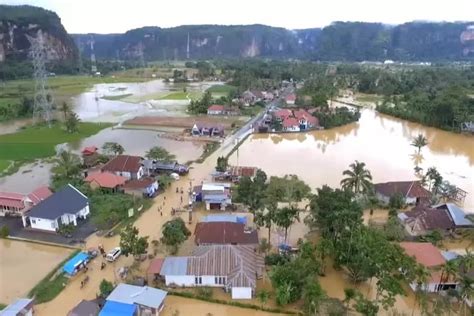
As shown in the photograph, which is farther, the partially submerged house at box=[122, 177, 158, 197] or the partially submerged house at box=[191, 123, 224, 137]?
the partially submerged house at box=[191, 123, 224, 137]

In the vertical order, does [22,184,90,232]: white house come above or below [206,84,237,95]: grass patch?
below

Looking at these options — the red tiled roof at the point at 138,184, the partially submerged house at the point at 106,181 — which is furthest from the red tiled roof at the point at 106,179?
the red tiled roof at the point at 138,184

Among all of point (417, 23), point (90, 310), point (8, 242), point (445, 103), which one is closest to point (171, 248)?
point (90, 310)

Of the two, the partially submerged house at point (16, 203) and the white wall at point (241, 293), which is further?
the partially submerged house at point (16, 203)

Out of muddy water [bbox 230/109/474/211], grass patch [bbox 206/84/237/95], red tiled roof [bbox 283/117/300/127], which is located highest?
grass patch [bbox 206/84/237/95]

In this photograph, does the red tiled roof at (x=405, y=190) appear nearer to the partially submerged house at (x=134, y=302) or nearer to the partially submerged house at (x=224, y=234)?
the partially submerged house at (x=224, y=234)

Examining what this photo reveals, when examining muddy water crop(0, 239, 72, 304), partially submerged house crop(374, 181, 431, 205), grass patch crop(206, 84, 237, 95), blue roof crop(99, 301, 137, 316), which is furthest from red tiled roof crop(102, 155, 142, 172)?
grass patch crop(206, 84, 237, 95)

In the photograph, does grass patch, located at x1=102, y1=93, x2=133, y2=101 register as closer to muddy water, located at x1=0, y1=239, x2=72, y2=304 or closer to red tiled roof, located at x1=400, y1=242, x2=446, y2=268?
muddy water, located at x1=0, y1=239, x2=72, y2=304
